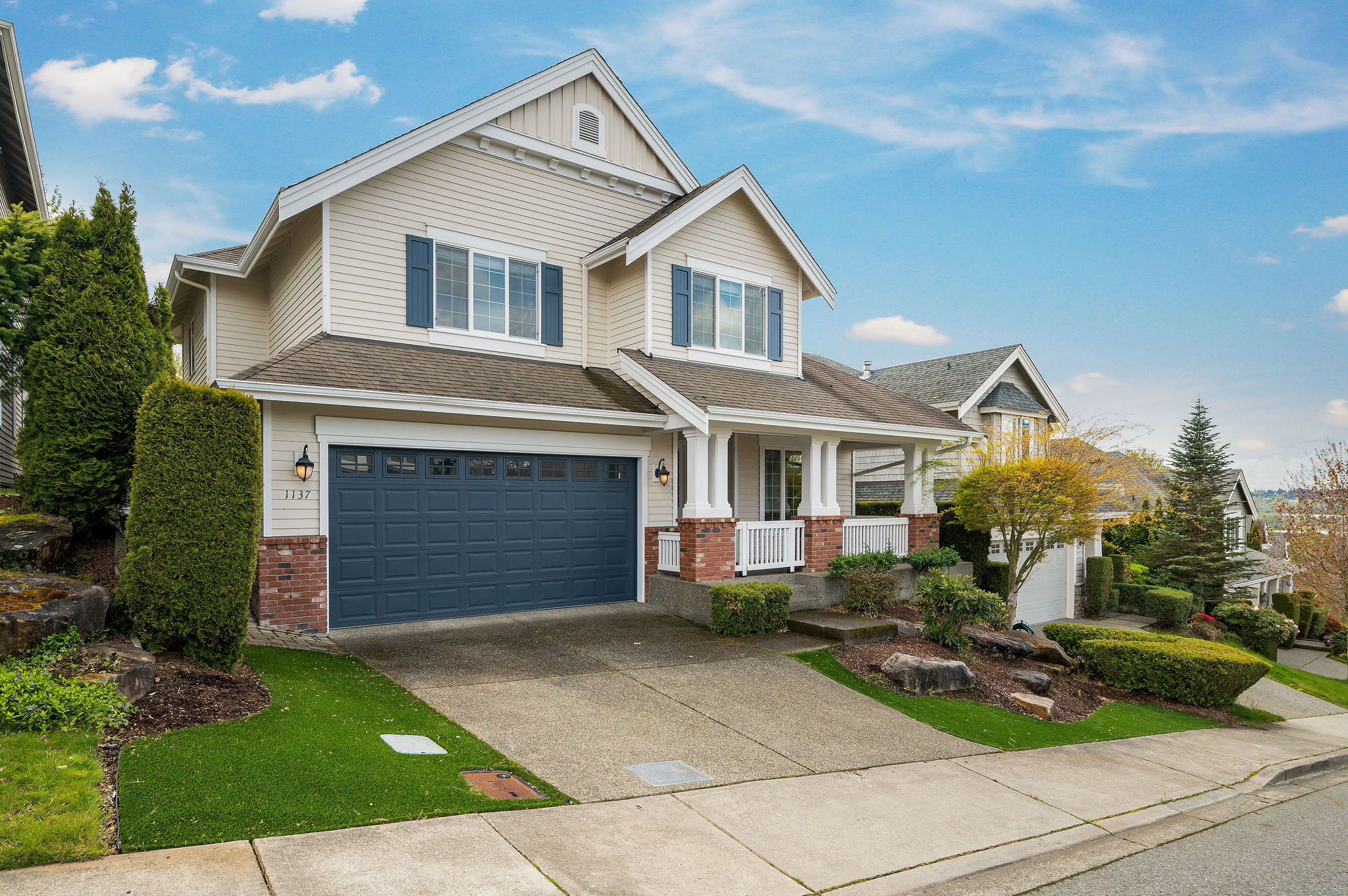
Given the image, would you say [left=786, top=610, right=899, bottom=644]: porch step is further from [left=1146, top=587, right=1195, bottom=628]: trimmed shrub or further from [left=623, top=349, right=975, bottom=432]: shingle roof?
[left=1146, top=587, right=1195, bottom=628]: trimmed shrub

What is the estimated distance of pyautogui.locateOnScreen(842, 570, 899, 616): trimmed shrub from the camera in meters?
12.6

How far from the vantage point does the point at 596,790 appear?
538 centimetres

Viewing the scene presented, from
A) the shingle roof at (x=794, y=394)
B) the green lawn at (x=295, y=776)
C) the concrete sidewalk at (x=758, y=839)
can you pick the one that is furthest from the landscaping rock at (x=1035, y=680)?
the green lawn at (x=295, y=776)

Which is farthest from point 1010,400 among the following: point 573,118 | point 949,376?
point 573,118

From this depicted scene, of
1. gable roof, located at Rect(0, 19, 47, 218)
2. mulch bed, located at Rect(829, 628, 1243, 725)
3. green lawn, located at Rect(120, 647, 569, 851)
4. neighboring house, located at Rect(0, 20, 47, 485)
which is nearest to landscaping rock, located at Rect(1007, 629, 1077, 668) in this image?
mulch bed, located at Rect(829, 628, 1243, 725)

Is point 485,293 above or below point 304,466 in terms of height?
above

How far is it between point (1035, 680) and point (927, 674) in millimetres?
2040

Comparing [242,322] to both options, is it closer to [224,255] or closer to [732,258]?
[224,255]

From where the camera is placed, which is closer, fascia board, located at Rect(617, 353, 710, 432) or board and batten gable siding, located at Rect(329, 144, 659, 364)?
board and batten gable siding, located at Rect(329, 144, 659, 364)

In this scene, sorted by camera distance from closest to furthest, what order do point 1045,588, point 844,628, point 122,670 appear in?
point 122,670, point 844,628, point 1045,588

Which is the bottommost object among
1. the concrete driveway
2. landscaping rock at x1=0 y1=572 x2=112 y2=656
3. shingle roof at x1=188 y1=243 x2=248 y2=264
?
the concrete driveway

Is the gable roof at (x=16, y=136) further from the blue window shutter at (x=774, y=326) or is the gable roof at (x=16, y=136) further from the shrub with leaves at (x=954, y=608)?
the shrub with leaves at (x=954, y=608)

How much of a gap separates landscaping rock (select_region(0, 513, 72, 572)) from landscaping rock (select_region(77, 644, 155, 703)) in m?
2.91

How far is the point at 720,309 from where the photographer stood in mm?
14430
